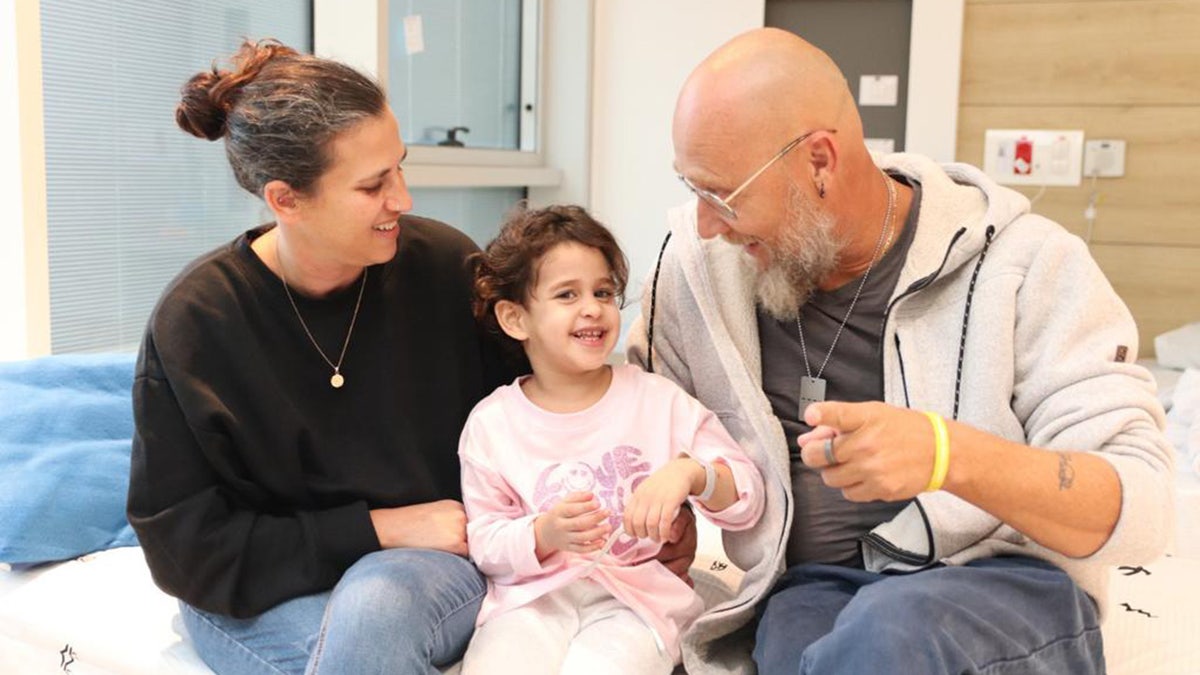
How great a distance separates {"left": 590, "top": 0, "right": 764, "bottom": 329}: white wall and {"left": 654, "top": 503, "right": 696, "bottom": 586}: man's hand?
272 cm

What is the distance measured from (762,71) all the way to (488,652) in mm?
831

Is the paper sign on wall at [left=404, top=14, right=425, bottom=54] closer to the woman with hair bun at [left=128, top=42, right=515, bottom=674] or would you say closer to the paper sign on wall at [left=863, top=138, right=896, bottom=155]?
the paper sign on wall at [left=863, top=138, right=896, bottom=155]

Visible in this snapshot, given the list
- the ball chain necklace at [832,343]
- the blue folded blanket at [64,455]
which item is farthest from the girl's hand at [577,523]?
the blue folded blanket at [64,455]

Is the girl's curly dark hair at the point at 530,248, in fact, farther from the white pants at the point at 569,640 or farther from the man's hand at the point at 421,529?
the white pants at the point at 569,640

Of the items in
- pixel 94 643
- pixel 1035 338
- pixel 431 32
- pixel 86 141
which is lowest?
pixel 94 643

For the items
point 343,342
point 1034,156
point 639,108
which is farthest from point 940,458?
point 639,108

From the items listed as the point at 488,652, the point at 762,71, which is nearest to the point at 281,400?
the point at 488,652

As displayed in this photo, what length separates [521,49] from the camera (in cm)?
456

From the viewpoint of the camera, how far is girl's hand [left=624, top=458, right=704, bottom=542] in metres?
1.44

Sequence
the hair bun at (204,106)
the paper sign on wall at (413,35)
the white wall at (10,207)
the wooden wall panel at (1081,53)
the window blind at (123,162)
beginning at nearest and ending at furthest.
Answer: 1. the hair bun at (204,106)
2. the white wall at (10,207)
3. the window blind at (123,162)
4. the paper sign on wall at (413,35)
5. the wooden wall panel at (1081,53)

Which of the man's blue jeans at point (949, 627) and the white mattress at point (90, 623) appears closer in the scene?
the man's blue jeans at point (949, 627)

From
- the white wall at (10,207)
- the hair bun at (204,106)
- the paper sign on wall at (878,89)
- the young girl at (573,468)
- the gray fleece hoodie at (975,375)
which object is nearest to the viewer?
the gray fleece hoodie at (975,375)

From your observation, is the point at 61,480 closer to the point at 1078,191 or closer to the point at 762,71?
the point at 762,71

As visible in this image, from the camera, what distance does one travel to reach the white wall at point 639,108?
4.41 m
